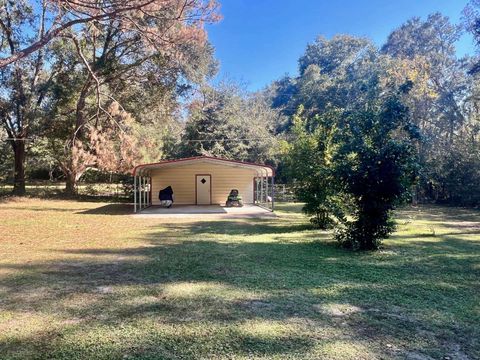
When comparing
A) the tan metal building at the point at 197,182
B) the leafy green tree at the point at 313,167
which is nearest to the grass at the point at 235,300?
the leafy green tree at the point at 313,167

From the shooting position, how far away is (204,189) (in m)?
19.8

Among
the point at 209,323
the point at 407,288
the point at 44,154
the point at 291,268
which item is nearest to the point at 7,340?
the point at 209,323

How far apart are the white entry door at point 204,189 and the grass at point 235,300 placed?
449 inches

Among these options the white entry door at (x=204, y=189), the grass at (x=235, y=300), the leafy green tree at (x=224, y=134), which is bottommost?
the grass at (x=235, y=300)

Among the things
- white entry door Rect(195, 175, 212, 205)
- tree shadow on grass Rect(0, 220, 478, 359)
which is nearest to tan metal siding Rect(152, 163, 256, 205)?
white entry door Rect(195, 175, 212, 205)

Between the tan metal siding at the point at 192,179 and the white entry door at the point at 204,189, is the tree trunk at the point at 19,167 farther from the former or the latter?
the white entry door at the point at 204,189

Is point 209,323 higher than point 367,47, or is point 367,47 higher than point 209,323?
point 367,47

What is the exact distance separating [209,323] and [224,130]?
23413mm

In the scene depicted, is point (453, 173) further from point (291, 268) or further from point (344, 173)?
point (291, 268)

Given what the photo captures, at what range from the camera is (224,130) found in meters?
26.4

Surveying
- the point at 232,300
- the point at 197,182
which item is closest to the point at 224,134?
the point at 197,182

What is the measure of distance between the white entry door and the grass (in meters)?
11.4

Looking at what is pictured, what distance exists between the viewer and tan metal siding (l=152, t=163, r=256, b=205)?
1956cm

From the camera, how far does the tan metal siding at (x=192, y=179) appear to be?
19.6 metres
